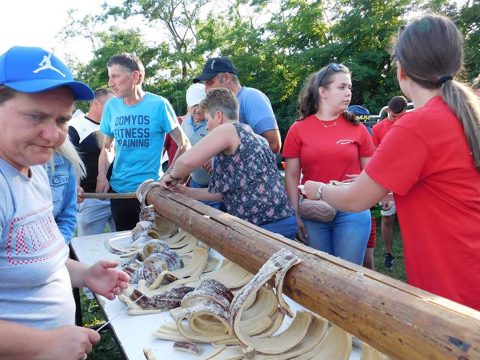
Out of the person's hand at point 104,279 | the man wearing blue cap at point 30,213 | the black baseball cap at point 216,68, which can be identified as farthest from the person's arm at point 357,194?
the black baseball cap at point 216,68

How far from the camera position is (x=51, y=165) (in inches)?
74.8

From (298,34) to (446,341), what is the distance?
17.5 metres

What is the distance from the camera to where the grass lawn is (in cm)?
338

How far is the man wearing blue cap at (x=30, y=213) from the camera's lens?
3.69 ft

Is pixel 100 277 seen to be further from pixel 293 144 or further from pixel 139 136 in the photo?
pixel 139 136

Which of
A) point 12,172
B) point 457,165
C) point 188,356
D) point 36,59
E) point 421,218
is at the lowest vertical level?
point 188,356

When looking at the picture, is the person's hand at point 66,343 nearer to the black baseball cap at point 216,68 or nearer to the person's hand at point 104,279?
the person's hand at point 104,279

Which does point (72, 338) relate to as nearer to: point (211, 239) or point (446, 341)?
point (446, 341)

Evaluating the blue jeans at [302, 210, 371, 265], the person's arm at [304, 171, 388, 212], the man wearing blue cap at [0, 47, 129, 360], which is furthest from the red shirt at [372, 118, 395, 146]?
the man wearing blue cap at [0, 47, 129, 360]

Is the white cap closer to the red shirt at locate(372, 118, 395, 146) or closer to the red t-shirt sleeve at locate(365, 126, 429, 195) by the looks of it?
the red shirt at locate(372, 118, 395, 146)

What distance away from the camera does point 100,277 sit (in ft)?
5.25

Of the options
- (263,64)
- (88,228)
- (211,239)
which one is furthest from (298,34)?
(211,239)

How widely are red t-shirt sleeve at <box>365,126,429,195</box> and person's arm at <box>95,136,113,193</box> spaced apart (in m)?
2.93

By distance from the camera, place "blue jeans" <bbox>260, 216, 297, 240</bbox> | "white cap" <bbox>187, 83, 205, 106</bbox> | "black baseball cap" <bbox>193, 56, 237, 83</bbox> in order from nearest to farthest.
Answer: "blue jeans" <bbox>260, 216, 297, 240</bbox> < "black baseball cap" <bbox>193, 56, 237, 83</bbox> < "white cap" <bbox>187, 83, 205, 106</bbox>
